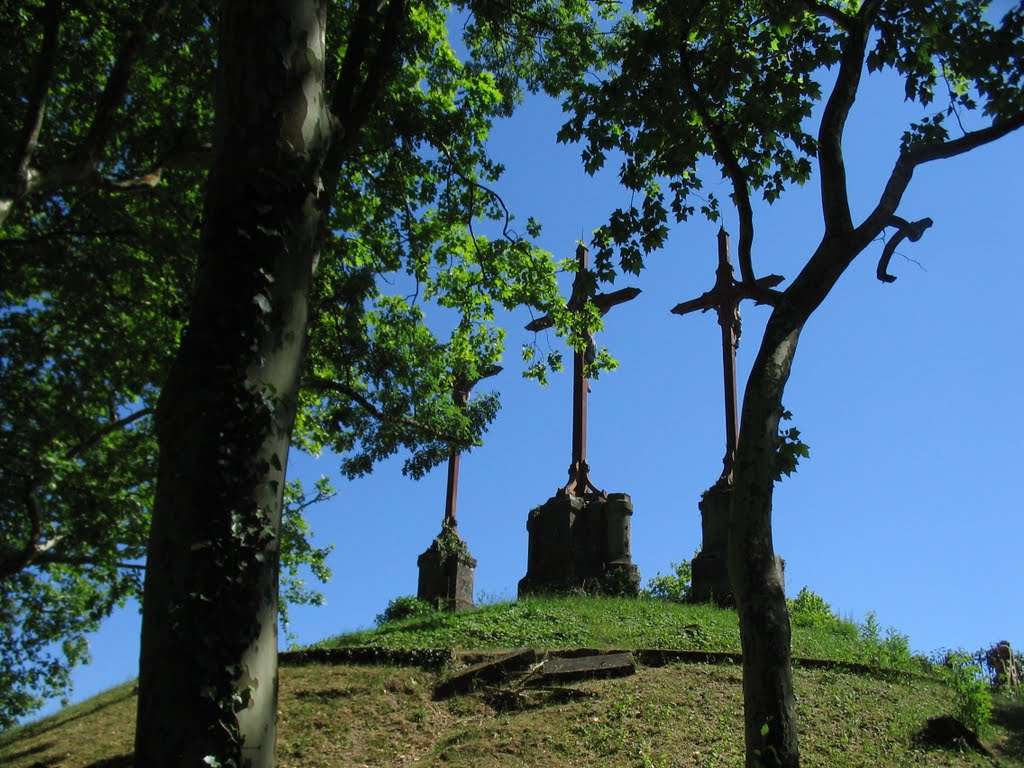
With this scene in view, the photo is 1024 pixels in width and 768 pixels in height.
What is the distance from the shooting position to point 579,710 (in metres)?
9.69

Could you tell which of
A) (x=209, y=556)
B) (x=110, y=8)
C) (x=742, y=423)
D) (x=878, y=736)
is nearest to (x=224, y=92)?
(x=209, y=556)

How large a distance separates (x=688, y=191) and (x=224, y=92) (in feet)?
16.8

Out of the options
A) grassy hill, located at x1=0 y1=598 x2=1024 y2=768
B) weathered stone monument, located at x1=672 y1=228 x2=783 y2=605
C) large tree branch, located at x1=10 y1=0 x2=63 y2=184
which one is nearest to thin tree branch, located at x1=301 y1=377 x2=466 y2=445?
grassy hill, located at x1=0 y1=598 x2=1024 y2=768

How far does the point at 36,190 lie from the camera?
8555mm

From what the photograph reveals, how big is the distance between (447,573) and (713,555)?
515 cm

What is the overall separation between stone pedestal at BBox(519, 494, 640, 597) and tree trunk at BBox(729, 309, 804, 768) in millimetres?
11119

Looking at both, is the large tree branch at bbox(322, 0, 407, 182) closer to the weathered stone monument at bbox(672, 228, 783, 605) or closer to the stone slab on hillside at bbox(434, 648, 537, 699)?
the stone slab on hillside at bbox(434, 648, 537, 699)

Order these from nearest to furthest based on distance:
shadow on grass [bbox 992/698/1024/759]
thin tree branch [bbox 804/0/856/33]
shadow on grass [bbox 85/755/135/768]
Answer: thin tree branch [bbox 804/0/856/33] < shadow on grass [bbox 992/698/1024/759] < shadow on grass [bbox 85/755/135/768]

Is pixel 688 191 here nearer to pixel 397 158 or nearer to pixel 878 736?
pixel 397 158

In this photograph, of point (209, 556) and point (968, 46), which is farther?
point (968, 46)

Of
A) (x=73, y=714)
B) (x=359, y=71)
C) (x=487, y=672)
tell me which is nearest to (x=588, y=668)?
(x=487, y=672)

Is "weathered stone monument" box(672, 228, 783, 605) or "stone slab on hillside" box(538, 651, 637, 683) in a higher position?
"weathered stone monument" box(672, 228, 783, 605)

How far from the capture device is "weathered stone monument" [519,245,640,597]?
16.8m

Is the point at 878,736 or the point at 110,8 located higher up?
the point at 110,8
